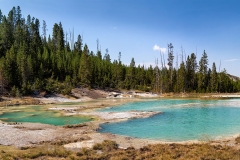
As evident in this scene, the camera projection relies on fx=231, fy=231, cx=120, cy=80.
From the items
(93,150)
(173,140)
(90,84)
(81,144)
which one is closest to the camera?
(93,150)

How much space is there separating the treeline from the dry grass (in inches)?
1926

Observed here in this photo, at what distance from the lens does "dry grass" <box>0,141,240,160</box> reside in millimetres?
13758

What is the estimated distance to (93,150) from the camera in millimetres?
15547

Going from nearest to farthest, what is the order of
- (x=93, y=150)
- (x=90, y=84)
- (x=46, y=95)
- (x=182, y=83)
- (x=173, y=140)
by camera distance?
(x=93, y=150) → (x=173, y=140) → (x=46, y=95) → (x=90, y=84) → (x=182, y=83)

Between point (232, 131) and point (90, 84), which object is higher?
point (90, 84)

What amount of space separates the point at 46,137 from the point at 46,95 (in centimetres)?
4559

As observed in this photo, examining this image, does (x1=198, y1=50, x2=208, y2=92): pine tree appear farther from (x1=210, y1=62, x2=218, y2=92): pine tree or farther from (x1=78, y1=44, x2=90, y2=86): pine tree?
(x1=78, y1=44, x2=90, y2=86): pine tree

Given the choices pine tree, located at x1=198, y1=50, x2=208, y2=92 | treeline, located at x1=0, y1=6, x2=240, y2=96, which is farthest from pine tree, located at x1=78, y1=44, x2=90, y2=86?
pine tree, located at x1=198, y1=50, x2=208, y2=92

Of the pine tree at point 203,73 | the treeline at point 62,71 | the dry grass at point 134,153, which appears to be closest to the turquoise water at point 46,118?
the dry grass at point 134,153

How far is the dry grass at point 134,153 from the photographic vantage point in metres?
13.8

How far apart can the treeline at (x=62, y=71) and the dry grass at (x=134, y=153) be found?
160 feet

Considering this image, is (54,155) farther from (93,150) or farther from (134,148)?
(134,148)

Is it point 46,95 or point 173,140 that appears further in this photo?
point 46,95

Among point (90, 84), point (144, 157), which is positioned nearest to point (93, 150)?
point (144, 157)
